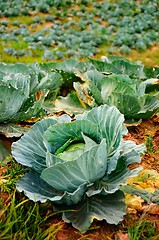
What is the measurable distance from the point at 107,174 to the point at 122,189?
0.18m

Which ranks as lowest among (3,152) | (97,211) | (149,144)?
(149,144)

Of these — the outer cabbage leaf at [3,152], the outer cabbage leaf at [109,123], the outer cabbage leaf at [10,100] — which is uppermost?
→ the outer cabbage leaf at [109,123]

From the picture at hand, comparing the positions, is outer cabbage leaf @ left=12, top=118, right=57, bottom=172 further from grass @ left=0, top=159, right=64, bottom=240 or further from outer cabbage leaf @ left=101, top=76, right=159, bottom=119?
outer cabbage leaf @ left=101, top=76, right=159, bottom=119

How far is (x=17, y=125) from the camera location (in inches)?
137

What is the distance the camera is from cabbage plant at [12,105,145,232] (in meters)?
2.58

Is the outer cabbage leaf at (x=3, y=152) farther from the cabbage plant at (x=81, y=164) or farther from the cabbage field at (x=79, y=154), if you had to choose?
the cabbage plant at (x=81, y=164)

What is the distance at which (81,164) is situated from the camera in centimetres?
253

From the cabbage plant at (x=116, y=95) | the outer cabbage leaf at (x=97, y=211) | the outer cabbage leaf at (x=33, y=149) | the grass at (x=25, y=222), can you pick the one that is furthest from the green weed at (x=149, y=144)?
the grass at (x=25, y=222)

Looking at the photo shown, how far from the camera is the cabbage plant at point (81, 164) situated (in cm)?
258

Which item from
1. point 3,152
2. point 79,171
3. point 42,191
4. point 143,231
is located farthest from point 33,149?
point 143,231

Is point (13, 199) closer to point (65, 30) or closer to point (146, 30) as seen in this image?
point (65, 30)

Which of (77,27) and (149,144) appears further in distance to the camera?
(77,27)

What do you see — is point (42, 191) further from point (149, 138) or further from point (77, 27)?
point (77, 27)

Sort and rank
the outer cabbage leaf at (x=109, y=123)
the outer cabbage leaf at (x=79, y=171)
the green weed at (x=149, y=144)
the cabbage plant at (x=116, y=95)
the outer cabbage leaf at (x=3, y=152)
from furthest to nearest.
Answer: the cabbage plant at (x=116, y=95)
the green weed at (x=149, y=144)
the outer cabbage leaf at (x=3, y=152)
the outer cabbage leaf at (x=109, y=123)
the outer cabbage leaf at (x=79, y=171)
